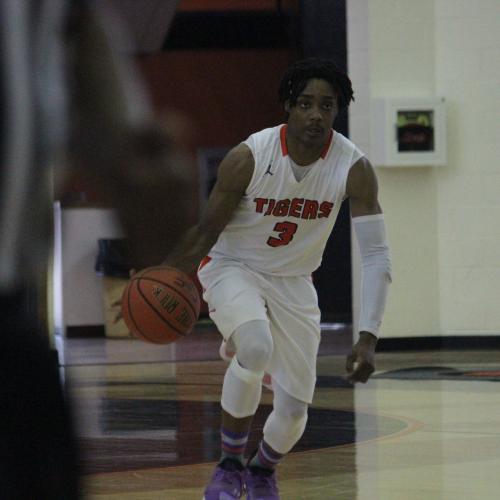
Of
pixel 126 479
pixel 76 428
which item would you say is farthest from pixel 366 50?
pixel 76 428

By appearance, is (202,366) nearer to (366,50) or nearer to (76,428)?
(366,50)

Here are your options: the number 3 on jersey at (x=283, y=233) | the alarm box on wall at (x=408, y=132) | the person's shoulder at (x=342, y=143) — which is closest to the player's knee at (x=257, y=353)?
the number 3 on jersey at (x=283, y=233)

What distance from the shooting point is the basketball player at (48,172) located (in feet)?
5.77

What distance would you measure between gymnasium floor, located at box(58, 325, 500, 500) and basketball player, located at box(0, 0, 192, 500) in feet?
0.29

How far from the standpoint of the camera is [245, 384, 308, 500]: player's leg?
15.6 feet

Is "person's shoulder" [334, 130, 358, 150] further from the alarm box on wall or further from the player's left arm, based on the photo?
the alarm box on wall

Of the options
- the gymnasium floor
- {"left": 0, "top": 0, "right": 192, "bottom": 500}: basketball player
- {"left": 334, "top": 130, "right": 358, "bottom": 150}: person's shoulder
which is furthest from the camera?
the gymnasium floor

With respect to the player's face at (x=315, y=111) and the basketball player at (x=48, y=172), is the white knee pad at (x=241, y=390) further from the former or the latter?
the basketball player at (x=48, y=172)

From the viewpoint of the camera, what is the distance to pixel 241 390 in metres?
4.65

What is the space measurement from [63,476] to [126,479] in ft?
11.4

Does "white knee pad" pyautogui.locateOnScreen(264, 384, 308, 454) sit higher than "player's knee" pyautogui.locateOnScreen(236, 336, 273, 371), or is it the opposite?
"player's knee" pyautogui.locateOnScreen(236, 336, 273, 371)

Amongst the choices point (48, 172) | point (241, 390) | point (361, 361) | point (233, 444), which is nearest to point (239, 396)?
point (241, 390)

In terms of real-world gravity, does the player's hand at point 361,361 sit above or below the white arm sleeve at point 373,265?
below

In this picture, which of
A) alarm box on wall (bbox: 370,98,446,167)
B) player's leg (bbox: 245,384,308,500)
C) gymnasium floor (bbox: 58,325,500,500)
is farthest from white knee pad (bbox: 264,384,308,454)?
alarm box on wall (bbox: 370,98,446,167)
